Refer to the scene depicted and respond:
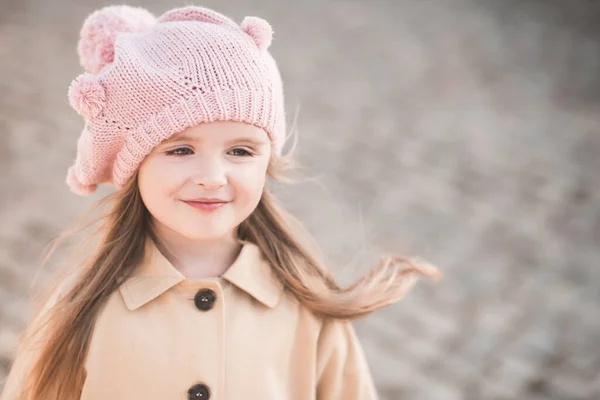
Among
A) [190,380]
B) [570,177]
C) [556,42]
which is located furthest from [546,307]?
[556,42]

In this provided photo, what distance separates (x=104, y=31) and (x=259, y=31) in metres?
0.37

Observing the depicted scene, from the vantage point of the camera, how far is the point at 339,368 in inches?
79.9

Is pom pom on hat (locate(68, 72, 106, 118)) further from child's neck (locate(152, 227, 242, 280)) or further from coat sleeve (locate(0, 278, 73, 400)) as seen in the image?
coat sleeve (locate(0, 278, 73, 400))

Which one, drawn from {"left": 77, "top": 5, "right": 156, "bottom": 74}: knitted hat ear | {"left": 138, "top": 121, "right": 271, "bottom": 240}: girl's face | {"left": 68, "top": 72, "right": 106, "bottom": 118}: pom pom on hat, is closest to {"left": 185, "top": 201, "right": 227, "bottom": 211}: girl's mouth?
{"left": 138, "top": 121, "right": 271, "bottom": 240}: girl's face

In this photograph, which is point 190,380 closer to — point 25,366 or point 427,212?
point 25,366

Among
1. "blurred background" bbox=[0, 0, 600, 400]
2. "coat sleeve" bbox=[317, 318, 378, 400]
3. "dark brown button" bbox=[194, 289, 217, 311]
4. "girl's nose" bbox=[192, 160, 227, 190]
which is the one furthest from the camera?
"blurred background" bbox=[0, 0, 600, 400]

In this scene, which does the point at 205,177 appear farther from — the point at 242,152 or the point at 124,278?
the point at 124,278

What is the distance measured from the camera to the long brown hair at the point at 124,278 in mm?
1891

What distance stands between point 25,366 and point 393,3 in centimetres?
679

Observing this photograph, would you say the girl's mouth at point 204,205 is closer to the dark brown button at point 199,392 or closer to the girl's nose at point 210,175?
the girl's nose at point 210,175

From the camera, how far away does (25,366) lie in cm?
200

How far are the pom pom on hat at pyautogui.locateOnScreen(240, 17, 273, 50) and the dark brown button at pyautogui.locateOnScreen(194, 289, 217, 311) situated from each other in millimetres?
546

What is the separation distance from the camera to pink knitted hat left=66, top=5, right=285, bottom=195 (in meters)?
1.79

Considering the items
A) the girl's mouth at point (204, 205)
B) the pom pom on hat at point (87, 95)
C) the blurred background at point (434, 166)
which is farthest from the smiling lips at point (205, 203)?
the blurred background at point (434, 166)
